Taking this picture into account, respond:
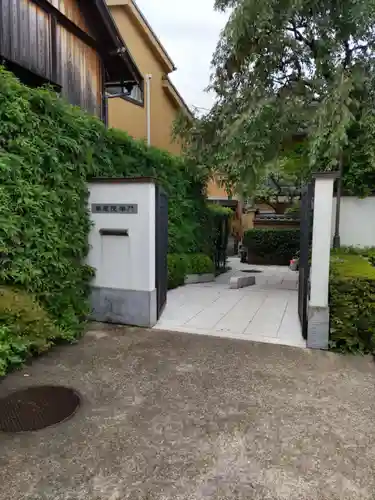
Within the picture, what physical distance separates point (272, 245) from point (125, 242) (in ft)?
34.9

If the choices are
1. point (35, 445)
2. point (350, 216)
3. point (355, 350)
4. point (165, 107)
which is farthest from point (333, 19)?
point (165, 107)

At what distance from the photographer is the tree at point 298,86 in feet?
20.0

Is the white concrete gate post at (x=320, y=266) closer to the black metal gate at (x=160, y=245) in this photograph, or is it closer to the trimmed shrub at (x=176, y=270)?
the black metal gate at (x=160, y=245)

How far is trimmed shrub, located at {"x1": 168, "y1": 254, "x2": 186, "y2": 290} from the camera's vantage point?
25.8 feet

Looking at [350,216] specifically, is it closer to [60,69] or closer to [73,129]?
[73,129]

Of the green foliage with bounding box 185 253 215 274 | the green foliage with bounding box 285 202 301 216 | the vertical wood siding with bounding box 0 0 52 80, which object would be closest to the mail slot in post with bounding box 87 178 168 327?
the vertical wood siding with bounding box 0 0 52 80

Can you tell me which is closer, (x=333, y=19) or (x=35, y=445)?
(x=35, y=445)

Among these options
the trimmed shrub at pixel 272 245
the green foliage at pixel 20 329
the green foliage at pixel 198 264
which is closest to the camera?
the green foliage at pixel 20 329

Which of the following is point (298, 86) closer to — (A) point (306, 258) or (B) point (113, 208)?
(A) point (306, 258)

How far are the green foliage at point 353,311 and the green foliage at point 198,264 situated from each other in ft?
15.3

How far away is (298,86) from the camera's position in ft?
23.7

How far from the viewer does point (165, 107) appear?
15352mm

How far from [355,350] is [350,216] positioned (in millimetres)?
3178

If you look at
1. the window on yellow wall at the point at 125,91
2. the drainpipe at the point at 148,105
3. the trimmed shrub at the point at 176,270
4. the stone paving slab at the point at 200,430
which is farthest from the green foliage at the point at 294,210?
the stone paving slab at the point at 200,430
